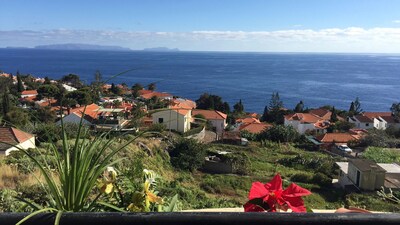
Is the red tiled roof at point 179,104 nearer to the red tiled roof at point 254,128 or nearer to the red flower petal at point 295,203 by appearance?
the red flower petal at point 295,203

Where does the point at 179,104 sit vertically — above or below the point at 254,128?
above

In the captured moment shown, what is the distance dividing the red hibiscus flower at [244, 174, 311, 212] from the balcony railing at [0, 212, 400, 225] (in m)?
0.13

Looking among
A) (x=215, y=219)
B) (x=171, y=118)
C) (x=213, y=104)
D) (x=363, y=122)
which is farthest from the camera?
(x=213, y=104)

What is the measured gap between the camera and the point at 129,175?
117 centimetres

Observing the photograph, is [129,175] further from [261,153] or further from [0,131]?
[261,153]

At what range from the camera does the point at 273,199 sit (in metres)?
0.88

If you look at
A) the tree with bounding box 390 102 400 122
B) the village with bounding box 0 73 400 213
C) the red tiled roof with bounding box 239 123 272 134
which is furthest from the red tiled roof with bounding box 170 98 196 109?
the tree with bounding box 390 102 400 122

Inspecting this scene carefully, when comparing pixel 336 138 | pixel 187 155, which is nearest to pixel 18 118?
pixel 187 155

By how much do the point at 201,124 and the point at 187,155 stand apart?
1123mm

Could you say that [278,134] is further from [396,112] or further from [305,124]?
[396,112]

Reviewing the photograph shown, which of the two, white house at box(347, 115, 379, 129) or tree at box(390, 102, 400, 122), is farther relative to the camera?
tree at box(390, 102, 400, 122)

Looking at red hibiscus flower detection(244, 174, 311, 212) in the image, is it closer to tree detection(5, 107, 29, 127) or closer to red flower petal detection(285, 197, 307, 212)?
red flower petal detection(285, 197, 307, 212)

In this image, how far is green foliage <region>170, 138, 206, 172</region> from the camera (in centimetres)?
1199

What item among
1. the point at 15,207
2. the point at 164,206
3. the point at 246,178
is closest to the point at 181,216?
the point at 164,206
